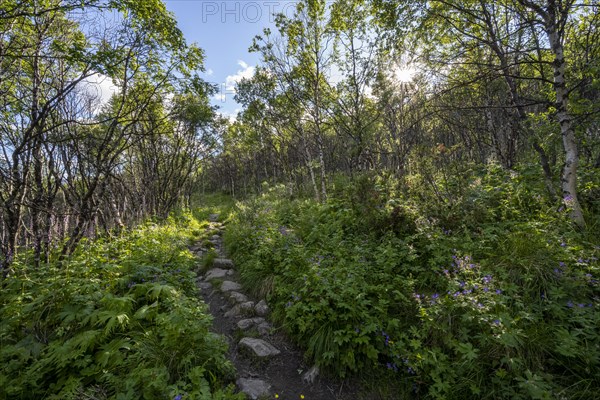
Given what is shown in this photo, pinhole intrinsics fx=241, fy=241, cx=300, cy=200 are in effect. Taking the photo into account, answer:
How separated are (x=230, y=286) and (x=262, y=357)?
2.67m

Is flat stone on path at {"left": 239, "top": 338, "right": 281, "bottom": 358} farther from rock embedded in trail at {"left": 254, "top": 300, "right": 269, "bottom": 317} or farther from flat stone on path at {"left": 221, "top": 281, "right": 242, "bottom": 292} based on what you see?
flat stone on path at {"left": 221, "top": 281, "right": 242, "bottom": 292}

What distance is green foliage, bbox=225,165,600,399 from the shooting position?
8.59ft

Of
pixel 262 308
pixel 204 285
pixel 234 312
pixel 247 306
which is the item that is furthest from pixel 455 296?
pixel 204 285

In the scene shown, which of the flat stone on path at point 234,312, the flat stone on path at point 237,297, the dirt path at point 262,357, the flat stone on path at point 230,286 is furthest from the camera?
the flat stone on path at point 230,286

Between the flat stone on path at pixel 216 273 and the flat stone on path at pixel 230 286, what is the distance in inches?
23.1

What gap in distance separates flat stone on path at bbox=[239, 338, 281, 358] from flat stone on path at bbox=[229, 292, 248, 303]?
4.49 feet

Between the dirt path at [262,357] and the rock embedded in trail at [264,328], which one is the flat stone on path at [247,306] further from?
the rock embedded in trail at [264,328]

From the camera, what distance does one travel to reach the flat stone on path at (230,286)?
5969 millimetres

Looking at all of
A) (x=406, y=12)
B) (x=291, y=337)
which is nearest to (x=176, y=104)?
(x=406, y=12)

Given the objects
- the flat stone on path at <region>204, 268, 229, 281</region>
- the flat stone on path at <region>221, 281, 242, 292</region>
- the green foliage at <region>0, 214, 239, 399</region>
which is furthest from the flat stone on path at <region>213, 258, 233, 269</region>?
the green foliage at <region>0, 214, 239, 399</region>

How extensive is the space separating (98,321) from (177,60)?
275 inches

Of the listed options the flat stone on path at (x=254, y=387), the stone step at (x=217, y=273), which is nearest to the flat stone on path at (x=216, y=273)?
the stone step at (x=217, y=273)

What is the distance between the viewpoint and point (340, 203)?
8.51 meters

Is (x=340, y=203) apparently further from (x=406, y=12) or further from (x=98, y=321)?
(x=98, y=321)
